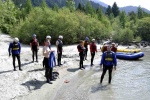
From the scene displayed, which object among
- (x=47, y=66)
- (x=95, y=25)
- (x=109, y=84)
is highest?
(x=95, y=25)

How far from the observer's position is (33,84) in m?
12.0

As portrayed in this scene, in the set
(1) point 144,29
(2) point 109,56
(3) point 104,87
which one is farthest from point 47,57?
(1) point 144,29

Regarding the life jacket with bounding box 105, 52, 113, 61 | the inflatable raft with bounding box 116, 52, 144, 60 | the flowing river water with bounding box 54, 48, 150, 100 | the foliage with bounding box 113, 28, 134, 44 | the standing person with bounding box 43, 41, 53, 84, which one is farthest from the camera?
→ the foliage with bounding box 113, 28, 134, 44

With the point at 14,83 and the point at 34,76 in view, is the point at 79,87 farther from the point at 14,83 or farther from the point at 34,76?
the point at 14,83

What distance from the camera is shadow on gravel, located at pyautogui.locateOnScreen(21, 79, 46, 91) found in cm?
1150

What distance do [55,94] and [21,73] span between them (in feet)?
10.0

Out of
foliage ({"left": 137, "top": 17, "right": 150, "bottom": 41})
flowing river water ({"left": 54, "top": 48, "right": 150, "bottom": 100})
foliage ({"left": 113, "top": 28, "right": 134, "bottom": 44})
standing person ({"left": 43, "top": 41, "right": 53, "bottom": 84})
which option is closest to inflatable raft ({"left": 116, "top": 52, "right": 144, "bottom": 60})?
flowing river water ({"left": 54, "top": 48, "right": 150, "bottom": 100})

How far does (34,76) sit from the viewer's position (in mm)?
13133

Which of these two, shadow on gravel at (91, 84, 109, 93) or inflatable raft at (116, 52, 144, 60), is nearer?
shadow on gravel at (91, 84, 109, 93)

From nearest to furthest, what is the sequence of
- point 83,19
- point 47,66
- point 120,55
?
point 47,66, point 120,55, point 83,19

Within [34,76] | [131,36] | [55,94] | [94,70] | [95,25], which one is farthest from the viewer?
[131,36]

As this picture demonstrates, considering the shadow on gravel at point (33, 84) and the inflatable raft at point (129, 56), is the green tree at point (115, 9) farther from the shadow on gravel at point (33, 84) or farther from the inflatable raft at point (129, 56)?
the shadow on gravel at point (33, 84)

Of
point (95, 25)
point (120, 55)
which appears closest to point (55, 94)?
point (120, 55)

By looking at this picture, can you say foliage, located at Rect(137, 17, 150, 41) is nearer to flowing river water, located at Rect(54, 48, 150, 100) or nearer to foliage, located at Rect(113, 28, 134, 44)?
foliage, located at Rect(113, 28, 134, 44)
